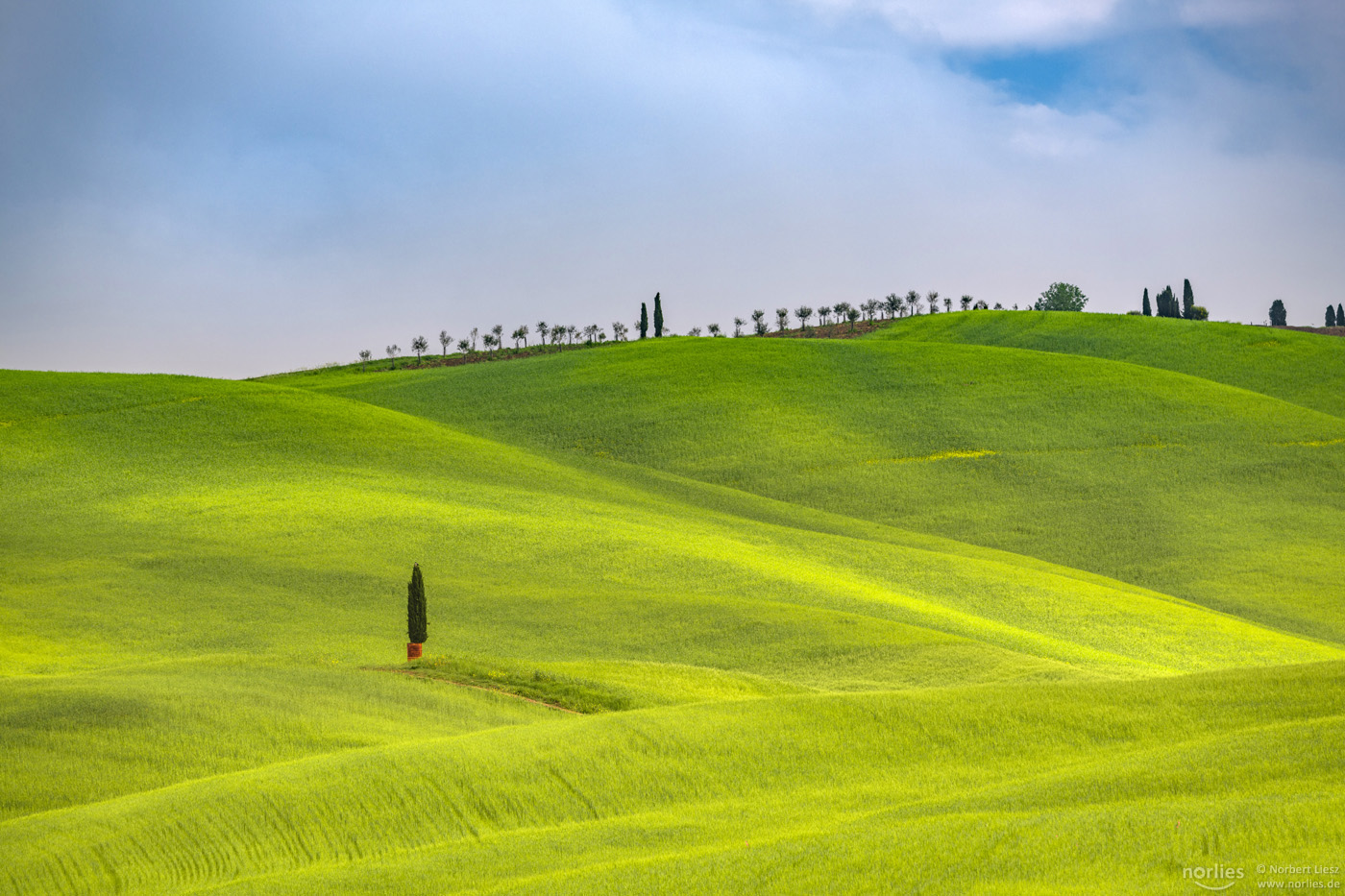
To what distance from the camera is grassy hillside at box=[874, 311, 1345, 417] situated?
265ft

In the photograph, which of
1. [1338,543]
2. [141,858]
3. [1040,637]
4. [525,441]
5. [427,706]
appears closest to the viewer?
[141,858]

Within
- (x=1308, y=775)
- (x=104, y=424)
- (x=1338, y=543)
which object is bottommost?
(x=1338, y=543)

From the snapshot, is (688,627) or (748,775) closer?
(748,775)

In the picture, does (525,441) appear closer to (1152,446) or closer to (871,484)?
(871,484)

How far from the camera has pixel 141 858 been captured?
15141mm

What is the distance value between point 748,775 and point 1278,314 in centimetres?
12867

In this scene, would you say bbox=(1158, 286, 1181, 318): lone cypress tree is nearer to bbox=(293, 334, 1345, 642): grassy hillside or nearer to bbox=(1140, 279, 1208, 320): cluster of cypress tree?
bbox=(1140, 279, 1208, 320): cluster of cypress tree

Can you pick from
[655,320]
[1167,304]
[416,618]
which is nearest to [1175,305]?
[1167,304]

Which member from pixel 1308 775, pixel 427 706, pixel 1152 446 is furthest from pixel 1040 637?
pixel 1152 446

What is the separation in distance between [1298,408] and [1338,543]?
22290 mm

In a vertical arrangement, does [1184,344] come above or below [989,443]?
above

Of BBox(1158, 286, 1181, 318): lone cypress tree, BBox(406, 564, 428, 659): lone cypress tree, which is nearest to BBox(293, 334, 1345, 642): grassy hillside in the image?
BBox(406, 564, 428, 659): lone cypress tree

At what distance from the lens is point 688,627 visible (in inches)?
1325

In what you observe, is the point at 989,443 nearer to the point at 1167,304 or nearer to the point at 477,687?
the point at 477,687
